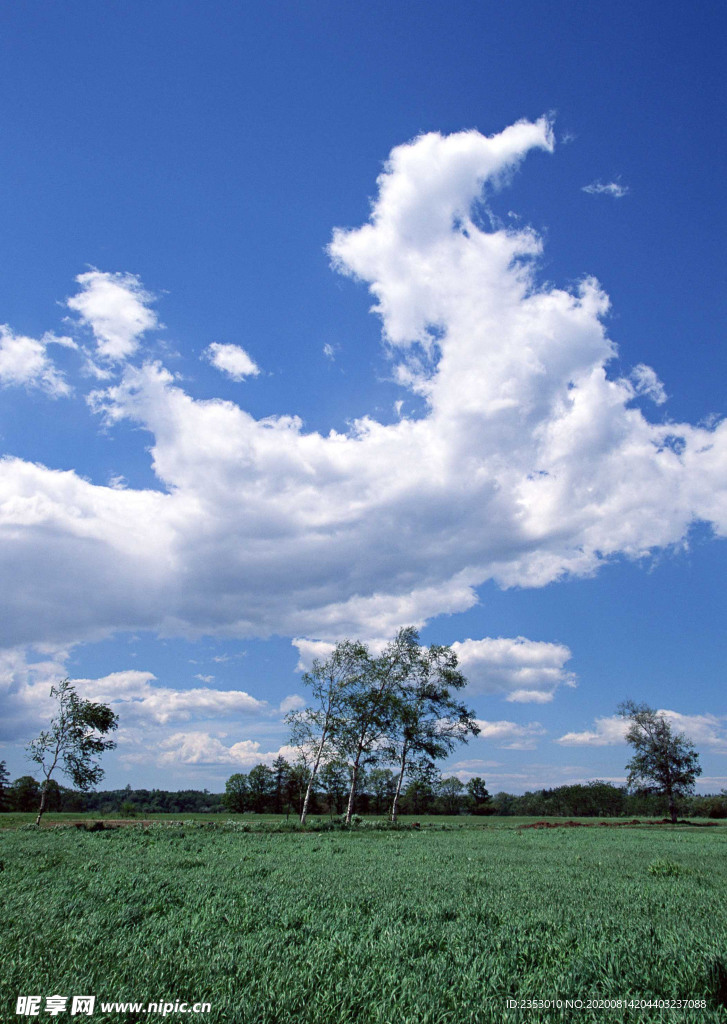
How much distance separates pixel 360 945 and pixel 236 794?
137m

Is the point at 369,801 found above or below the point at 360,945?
below

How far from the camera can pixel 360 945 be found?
5168 mm

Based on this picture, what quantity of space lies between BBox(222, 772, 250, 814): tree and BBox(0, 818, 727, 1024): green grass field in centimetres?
13046

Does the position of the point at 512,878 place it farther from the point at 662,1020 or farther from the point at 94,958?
the point at 94,958

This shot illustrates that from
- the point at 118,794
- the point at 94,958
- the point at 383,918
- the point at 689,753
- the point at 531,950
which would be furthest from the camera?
the point at 118,794

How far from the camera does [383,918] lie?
6273 millimetres

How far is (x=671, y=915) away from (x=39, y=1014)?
24.5ft

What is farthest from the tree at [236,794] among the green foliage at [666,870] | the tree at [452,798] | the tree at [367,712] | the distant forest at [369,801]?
the green foliage at [666,870]

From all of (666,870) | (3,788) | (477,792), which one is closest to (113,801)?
(3,788)

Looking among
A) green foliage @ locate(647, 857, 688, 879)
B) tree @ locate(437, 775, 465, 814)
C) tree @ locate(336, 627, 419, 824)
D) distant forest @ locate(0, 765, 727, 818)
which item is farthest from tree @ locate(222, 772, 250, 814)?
green foliage @ locate(647, 857, 688, 879)

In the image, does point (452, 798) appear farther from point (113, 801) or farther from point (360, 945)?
point (360, 945)

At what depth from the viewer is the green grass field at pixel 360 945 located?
13.1 feet

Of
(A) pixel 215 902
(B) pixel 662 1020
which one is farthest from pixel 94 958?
(B) pixel 662 1020

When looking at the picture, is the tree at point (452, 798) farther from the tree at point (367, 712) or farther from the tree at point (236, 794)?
the tree at point (367, 712)
